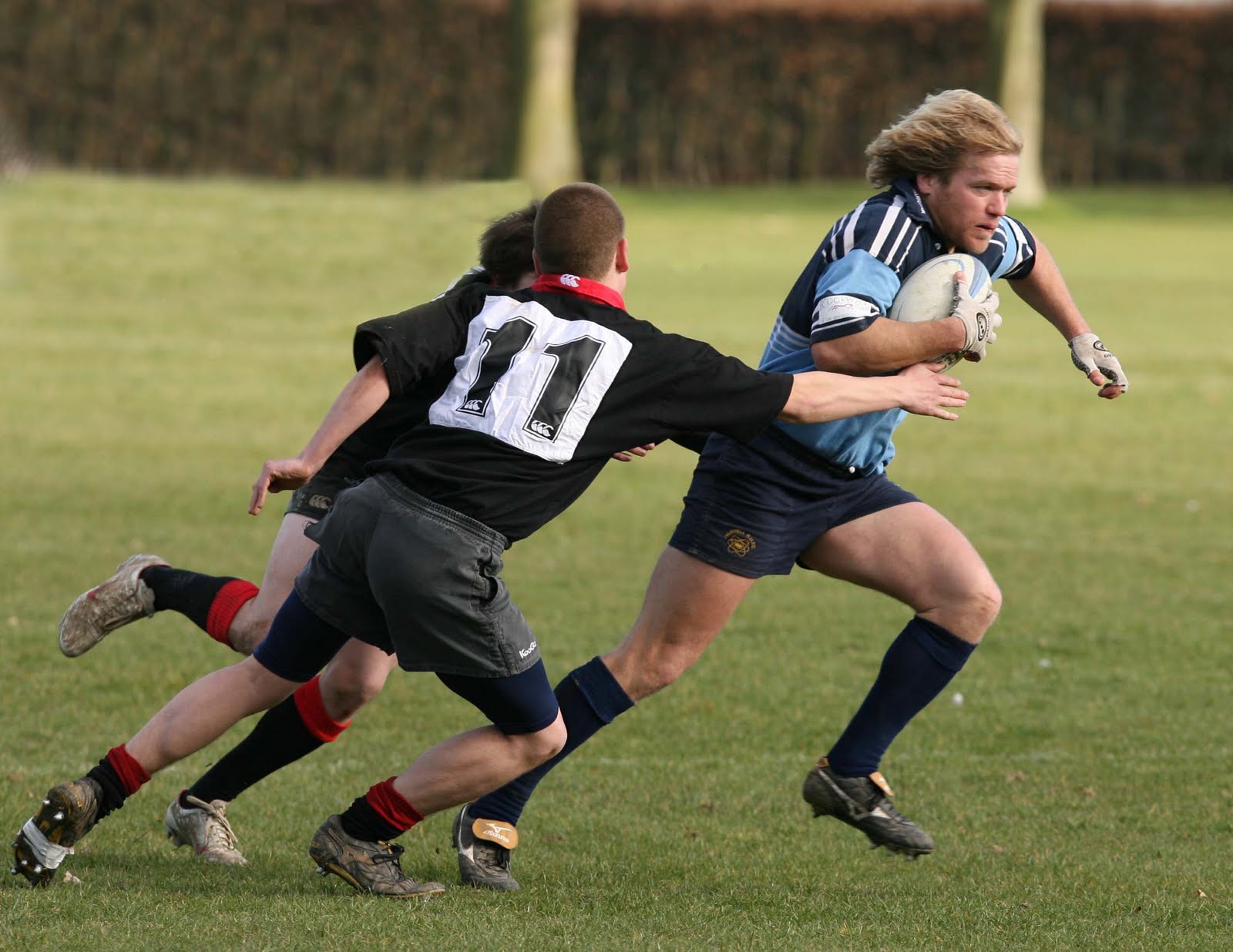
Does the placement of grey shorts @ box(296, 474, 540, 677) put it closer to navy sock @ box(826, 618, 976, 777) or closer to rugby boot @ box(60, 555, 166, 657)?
navy sock @ box(826, 618, 976, 777)

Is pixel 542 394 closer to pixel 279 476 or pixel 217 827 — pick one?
pixel 279 476

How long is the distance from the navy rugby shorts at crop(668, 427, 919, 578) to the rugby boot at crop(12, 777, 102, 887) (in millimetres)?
1784

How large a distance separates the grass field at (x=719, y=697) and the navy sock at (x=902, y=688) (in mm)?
350

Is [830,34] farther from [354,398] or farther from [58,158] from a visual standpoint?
[354,398]

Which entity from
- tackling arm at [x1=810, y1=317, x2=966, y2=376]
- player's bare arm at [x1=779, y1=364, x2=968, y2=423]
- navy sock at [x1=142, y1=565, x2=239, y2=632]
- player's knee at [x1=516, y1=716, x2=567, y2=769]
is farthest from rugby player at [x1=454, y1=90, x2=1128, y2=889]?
navy sock at [x1=142, y1=565, x2=239, y2=632]

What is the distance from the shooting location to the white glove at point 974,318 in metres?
4.84

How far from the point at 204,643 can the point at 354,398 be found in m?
3.73

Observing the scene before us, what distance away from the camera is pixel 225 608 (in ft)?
18.7

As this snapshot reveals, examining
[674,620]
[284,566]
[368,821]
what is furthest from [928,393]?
[284,566]

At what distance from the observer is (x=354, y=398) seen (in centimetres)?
455

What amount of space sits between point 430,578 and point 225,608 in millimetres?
1519

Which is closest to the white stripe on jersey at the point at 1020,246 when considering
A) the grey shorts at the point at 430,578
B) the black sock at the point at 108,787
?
the grey shorts at the point at 430,578

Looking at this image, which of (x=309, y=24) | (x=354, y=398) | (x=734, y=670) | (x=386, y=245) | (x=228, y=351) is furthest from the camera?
(x=309, y=24)

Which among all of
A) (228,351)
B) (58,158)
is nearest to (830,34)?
(58,158)
